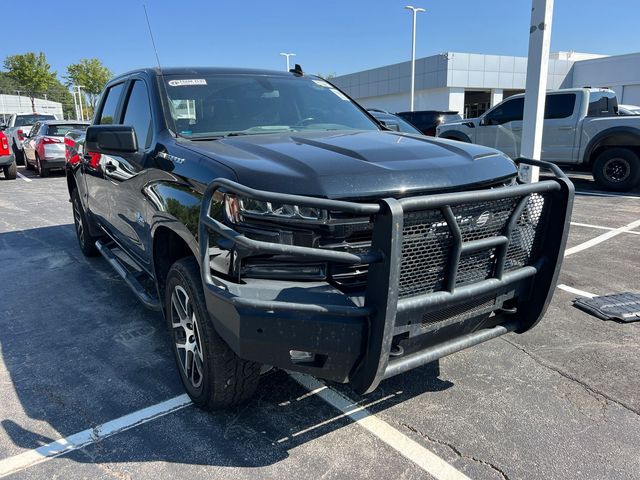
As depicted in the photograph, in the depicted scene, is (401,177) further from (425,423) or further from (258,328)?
(425,423)

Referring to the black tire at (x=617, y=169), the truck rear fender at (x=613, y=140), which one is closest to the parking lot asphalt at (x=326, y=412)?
the truck rear fender at (x=613, y=140)

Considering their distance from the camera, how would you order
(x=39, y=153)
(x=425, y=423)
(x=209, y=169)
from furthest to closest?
(x=39, y=153)
(x=425, y=423)
(x=209, y=169)

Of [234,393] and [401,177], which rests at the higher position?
[401,177]

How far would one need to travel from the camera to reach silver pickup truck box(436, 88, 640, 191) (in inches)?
393

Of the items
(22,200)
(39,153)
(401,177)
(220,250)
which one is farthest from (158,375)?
(39,153)

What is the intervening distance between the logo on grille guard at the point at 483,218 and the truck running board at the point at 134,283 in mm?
2093

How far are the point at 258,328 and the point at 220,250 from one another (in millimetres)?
435

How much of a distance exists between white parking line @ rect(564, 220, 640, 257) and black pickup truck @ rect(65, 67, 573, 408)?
133 inches

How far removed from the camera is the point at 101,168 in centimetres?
452

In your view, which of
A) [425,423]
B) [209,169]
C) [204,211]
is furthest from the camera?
[425,423]

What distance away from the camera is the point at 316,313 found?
2061mm

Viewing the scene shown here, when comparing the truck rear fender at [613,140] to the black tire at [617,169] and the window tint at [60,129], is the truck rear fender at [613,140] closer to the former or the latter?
the black tire at [617,169]

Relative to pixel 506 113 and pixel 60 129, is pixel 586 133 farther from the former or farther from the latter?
pixel 60 129

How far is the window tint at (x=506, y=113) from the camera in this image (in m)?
11.3
